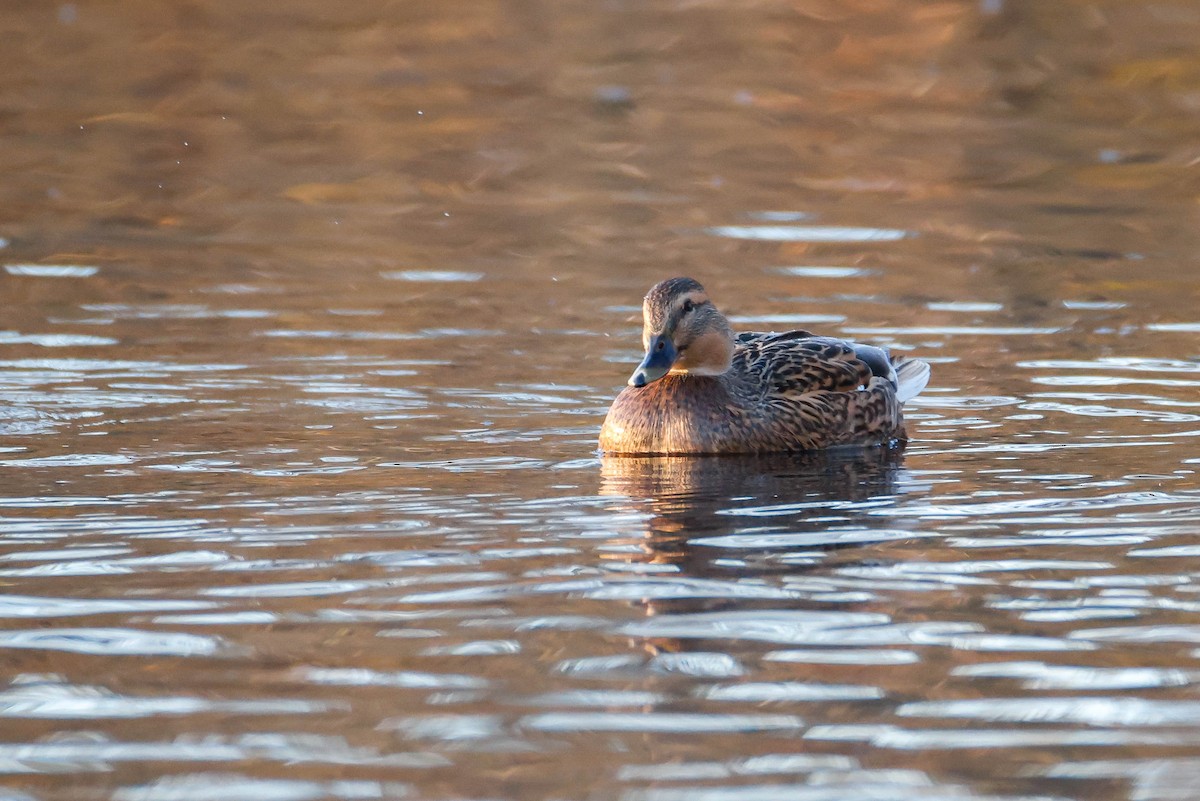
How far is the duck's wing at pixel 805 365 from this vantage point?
9.30 metres

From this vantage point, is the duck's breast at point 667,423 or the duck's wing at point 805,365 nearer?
the duck's breast at point 667,423

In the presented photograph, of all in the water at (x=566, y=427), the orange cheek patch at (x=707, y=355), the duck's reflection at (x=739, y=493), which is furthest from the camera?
the orange cheek patch at (x=707, y=355)

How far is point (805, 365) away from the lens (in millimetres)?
9414

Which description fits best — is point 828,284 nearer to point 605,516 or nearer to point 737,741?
point 605,516

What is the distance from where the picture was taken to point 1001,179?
16.8m

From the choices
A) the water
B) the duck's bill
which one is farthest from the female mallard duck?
the water

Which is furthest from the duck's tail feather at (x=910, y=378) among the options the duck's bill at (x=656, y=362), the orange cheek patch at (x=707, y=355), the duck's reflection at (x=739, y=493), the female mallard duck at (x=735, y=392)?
the duck's bill at (x=656, y=362)

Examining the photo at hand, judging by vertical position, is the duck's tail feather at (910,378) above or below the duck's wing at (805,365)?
below

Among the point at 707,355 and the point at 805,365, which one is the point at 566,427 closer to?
the point at 707,355

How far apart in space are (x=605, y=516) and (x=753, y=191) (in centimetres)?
916

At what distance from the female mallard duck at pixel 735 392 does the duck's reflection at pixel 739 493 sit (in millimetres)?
99

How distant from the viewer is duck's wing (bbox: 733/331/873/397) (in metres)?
9.30

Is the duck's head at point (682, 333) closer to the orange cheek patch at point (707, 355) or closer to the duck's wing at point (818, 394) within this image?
the orange cheek patch at point (707, 355)

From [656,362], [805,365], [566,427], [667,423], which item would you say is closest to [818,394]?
[805,365]
